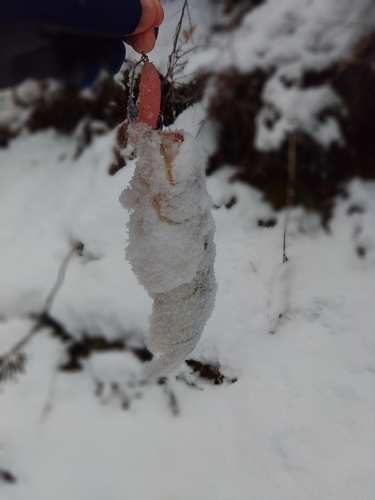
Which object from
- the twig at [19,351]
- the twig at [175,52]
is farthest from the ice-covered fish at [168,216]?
the twig at [19,351]

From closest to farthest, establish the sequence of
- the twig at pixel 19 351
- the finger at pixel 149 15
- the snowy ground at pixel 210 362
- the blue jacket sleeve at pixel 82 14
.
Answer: the blue jacket sleeve at pixel 82 14
the finger at pixel 149 15
the snowy ground at pixel 210 362
the twig at pixel 19 351

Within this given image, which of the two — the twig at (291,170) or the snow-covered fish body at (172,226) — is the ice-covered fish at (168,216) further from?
the twig at (291,170)

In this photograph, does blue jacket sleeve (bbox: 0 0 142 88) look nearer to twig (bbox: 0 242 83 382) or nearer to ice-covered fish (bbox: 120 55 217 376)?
ice-covered fish (bbox: 120 55 217 376)

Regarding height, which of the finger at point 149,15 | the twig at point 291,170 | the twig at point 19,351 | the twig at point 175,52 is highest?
the twig at point 291,170

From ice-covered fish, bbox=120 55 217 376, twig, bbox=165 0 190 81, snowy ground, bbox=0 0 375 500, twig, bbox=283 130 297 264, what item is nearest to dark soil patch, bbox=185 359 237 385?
snowy ground, bbox=0 0 375 500

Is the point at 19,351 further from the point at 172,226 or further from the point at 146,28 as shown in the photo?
the point at 146,28

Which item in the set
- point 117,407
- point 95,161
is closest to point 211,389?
point 117,407

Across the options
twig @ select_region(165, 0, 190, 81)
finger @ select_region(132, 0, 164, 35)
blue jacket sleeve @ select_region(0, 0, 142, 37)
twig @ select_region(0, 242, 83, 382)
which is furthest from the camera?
twig @ select_region(0, 242, 83, 382)
